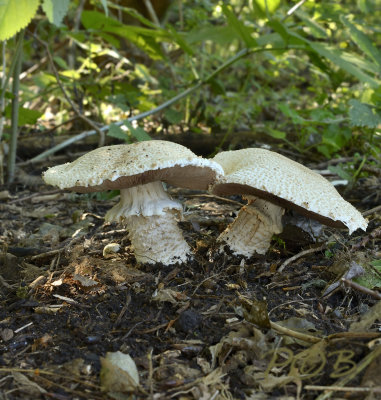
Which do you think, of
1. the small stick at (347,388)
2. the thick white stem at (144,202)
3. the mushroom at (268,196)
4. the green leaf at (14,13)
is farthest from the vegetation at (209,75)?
the small stick at (347,388)

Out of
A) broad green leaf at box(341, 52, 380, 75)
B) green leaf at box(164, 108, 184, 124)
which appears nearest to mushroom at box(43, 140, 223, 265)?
broad green leaf at box(341, 52, 380, 75)

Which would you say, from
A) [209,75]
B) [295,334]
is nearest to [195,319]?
[295,334]

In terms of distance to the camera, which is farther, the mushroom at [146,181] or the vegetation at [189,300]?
the mushroom at [146,181]

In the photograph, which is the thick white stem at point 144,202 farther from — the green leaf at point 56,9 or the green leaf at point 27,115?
the green leaf at point 27,115

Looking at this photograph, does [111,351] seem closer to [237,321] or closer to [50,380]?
[50,380]

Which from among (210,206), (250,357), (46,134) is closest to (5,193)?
(46,134)

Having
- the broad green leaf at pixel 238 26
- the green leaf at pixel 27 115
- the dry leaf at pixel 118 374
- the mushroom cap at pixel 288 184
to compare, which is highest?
the broad green leaf at pixel 238 26

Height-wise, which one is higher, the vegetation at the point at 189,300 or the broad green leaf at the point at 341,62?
the broad green leaf at the point at 341,62
